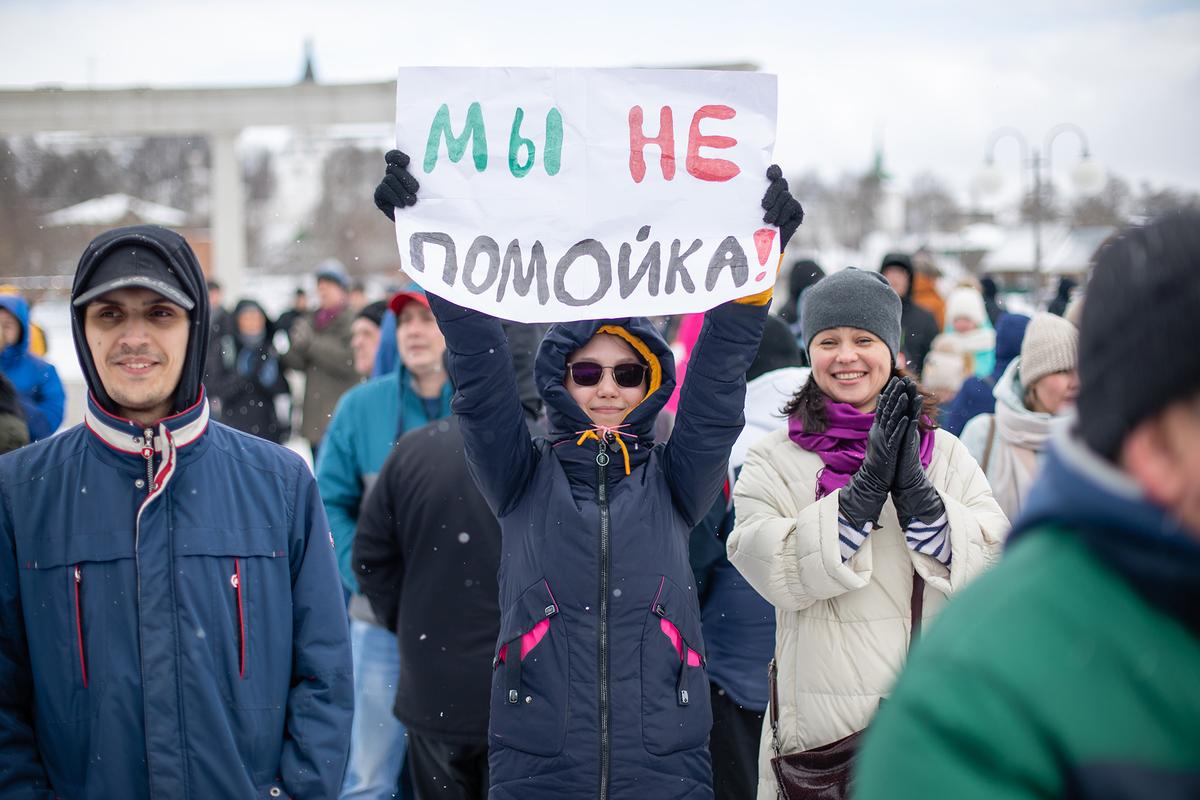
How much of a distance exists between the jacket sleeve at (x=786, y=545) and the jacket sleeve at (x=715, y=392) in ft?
0.87

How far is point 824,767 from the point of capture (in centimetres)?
308

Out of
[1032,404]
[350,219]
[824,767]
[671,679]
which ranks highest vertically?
[350,219]

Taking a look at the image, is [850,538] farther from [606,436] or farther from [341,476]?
[341,476]

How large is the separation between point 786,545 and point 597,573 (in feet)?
1.91

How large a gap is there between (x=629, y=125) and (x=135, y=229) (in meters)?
1.32

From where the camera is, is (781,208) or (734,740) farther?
(734,740)

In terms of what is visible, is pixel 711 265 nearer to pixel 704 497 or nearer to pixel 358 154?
pixel 704 497

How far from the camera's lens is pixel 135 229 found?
274 centimetres

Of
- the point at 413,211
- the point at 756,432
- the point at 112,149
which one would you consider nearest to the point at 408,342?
the point at 756,432

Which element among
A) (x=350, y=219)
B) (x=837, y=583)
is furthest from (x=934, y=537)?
(x=350, y=219)

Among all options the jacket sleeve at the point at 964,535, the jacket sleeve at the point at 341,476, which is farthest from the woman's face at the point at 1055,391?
the jacket sleeve at the point at 341,476

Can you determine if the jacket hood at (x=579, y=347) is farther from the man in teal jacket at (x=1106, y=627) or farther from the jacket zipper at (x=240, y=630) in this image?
the man in teal jacket at (x=1106, y=627)

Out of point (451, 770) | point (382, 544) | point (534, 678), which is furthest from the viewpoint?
point (382, 544)

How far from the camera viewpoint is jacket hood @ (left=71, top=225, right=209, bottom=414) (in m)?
2.67
